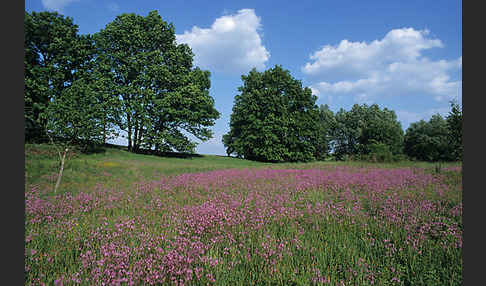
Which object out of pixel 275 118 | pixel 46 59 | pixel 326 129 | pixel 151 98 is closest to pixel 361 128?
pixel 326 129

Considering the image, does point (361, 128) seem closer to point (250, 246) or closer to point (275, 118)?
point (275, 118)

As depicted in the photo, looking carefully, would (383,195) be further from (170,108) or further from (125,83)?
(125,83)

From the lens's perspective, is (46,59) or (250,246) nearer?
(250,246)

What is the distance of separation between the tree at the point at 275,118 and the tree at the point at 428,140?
980 inches

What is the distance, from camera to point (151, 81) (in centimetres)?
2639

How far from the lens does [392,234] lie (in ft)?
11.1

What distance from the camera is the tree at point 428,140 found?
4075 centimetres

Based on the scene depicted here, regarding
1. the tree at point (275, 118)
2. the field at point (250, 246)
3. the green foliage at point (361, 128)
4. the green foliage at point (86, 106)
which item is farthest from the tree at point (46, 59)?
the green foliage at point (361, 128)

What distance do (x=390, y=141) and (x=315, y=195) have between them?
45321 mm

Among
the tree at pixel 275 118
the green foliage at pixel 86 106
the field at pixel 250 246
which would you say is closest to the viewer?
the field at pixel 250 246

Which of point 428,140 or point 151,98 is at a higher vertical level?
point 151,98

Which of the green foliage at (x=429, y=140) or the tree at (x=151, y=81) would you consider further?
the green foliage at (x=429, y=140)

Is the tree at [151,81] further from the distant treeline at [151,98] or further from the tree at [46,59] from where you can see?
the tree at [46,59]

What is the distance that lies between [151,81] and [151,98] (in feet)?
7.76
